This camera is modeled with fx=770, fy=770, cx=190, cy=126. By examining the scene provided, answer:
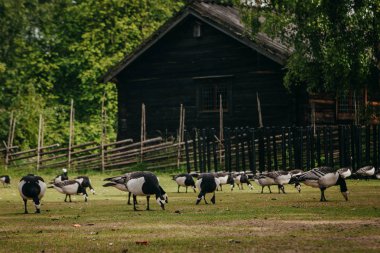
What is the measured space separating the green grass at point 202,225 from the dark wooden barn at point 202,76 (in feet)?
50.3

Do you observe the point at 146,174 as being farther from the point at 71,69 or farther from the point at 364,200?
the point at 71,69

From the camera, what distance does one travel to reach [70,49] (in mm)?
52188

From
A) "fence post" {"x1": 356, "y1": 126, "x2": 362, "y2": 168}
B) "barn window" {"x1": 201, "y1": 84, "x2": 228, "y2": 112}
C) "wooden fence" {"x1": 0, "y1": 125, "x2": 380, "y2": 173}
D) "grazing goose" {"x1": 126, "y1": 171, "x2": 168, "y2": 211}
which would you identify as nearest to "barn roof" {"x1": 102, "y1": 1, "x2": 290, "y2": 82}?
"barn window" {"x1": 201, "y1": 84, "x2": 228, "y2": 112}

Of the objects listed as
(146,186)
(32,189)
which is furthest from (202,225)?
(32,189)

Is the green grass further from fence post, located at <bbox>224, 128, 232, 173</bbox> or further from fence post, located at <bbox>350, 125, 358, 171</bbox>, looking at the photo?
fence post, located at <bbox>224, 128, 232, 173</bbox>

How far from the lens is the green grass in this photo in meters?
10.9

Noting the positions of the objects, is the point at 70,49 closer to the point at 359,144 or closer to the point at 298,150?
the point at 298,150

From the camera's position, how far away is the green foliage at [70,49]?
5122 cm

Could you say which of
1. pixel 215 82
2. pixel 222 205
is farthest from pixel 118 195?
pixel 215 82

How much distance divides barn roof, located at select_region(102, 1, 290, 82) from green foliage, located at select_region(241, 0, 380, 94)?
8.75ft

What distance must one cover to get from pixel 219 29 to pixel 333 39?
9.28 metres

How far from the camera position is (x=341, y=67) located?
93.8 feet

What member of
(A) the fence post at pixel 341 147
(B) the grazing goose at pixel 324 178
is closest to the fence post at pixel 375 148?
(A) the fence post at pixel 341 147

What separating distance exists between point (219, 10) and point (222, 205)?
2360 centimetres
